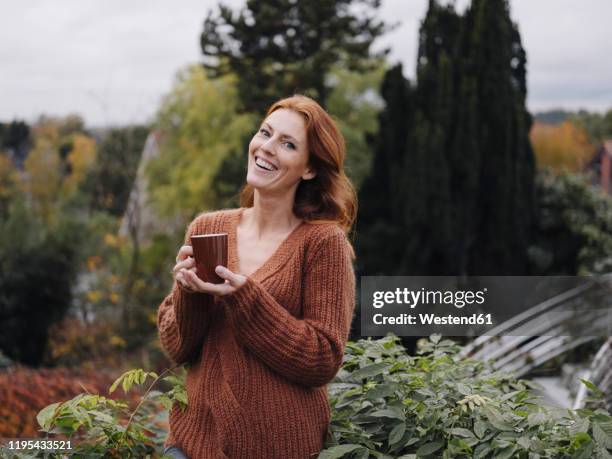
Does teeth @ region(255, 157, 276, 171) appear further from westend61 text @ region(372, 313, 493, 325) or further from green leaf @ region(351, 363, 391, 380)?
westend61 text @ region(372, 313, 493, 325)

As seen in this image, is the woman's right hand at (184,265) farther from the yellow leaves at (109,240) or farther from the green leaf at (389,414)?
the yellow leaves at (109,240)

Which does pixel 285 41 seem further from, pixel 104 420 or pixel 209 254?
pixel 209 254

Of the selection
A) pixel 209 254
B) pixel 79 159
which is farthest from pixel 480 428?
pixel 79 159

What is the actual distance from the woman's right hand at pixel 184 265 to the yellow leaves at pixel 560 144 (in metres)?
9.38

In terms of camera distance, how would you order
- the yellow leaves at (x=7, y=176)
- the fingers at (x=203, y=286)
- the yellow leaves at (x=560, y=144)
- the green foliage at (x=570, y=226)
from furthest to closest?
the yellow leaves at (x=7, y=176)
the yellow leaves at (x=560, y=144)
the green foliage at (x=570, y=226)
the fingers at (x=203, y=286)

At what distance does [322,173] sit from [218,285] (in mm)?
434

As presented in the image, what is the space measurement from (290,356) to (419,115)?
779 centimetres

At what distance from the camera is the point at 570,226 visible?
9.07 meters

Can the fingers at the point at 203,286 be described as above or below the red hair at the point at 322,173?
below

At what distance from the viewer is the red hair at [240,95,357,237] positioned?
1.77m

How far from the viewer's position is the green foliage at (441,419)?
1.63m

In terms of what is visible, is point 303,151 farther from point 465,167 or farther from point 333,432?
point 465,167

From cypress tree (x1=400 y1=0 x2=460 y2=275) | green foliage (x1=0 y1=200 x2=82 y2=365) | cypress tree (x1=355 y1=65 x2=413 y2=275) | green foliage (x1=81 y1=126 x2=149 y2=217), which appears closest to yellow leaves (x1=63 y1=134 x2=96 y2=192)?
green foliage (x1=81 y1=126 x2=149 y2=217)

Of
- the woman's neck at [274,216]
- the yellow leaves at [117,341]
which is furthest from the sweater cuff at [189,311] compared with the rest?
the yellow leaves at [117,341]
